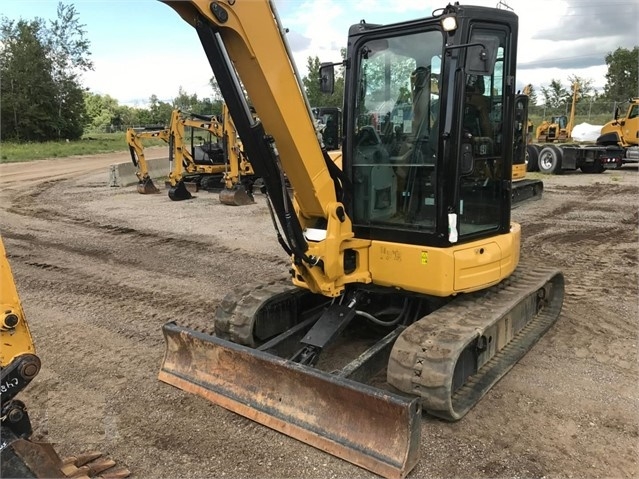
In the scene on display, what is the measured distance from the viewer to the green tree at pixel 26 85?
38469 mm

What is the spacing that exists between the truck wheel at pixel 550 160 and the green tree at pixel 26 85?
35333mm

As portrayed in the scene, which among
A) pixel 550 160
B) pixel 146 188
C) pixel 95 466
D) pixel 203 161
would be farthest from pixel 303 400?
pixel 550 160

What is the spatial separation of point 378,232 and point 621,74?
5292 cm

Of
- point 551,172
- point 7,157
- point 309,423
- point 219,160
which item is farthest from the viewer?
point 7,157

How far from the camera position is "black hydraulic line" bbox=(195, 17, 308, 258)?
319cm

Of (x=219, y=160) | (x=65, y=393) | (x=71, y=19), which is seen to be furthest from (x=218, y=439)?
(x=71, y=19)

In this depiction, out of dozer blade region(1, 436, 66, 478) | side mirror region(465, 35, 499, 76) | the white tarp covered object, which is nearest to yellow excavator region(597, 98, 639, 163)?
the white tarp covered object

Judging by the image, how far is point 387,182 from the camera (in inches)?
159

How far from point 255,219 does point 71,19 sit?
3944cm

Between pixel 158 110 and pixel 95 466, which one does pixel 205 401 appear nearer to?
pixel 95 466

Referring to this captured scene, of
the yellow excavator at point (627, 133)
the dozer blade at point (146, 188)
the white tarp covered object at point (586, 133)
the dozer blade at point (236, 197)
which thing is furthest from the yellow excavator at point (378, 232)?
the white tarp covered object at point (586, 133)

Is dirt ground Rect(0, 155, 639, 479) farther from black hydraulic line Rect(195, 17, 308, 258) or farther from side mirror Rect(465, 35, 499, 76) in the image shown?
side mirror Rect(465, 35, 499, 76)

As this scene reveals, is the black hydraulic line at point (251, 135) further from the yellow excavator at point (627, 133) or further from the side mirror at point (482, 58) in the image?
the yellow excavator at point (627, 133)

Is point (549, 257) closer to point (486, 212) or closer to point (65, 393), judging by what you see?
point (486, 212)
